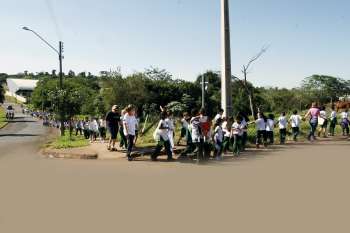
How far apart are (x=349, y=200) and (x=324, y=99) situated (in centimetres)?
7360

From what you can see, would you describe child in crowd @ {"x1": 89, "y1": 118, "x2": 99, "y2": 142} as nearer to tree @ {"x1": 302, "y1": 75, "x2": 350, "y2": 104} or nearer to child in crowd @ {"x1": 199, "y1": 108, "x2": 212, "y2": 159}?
child in crowd @ {"x1": 199, "y1": 108, "x2": 212, "y2": 159}

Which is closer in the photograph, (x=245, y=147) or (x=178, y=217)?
(x=178, y=217)

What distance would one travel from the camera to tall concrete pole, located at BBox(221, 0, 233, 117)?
16125 millimetres

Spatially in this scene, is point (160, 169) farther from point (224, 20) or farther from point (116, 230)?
point (224, 20)

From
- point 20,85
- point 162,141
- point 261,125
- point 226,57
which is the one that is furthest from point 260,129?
point 20,85

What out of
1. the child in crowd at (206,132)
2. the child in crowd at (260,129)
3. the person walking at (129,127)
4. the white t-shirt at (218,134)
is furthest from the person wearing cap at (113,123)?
the child in crowd at (260,129)

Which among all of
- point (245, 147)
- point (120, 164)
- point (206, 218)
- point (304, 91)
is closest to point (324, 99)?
point (304, 91)

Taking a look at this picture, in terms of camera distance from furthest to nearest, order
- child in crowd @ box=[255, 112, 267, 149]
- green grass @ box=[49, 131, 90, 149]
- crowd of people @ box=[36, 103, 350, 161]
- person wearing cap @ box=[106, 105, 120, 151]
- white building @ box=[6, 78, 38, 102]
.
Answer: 1. white building @ box=[6, 78, 38, 102]
2. green grass @ box=[49, 131, 90, 149]
3. child in crowd @ box=[255, 112, 267, 149]
4. person wearing cap @ box=[106, 105, 120, 151]
5. crowd of people @ box=[36, 103, 350, 161]

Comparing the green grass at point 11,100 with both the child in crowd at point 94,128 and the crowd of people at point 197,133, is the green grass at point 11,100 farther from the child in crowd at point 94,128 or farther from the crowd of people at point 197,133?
the crowd of people at point 197,133

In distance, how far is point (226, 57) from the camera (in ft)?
53.2

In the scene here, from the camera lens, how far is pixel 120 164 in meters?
12.3

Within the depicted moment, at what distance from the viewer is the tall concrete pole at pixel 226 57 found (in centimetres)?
1612

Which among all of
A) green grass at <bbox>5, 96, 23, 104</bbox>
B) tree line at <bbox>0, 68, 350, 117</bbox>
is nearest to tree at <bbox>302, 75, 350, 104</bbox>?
tree line at <bbox>0, 68, 350, 117</bbox>

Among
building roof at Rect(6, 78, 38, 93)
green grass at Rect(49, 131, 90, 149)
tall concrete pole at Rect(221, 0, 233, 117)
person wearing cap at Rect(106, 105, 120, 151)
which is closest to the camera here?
person wearing cap at Rect(106, 105, 120, 151)
